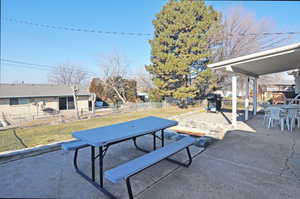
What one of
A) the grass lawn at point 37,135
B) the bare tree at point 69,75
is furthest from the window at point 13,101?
the bare tree at point 69,75

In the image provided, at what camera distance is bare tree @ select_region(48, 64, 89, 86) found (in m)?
27.1

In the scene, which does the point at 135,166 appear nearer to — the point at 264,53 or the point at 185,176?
the point at 185,176

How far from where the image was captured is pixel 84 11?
407 inches

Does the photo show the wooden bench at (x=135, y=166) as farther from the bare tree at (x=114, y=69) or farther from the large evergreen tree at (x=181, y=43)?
the bare tree at (x=114, y=69)

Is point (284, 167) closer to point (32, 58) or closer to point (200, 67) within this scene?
point (200, 67)

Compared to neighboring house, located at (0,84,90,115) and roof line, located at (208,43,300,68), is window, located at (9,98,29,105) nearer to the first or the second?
neighboring house, located at (0,84,90,115)

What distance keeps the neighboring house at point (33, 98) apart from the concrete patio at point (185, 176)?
11.9m

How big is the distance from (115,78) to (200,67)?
1052 cm

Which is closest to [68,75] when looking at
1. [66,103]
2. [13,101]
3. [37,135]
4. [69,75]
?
[69,75]

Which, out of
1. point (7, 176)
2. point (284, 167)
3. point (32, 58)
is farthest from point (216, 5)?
point (32, 58)

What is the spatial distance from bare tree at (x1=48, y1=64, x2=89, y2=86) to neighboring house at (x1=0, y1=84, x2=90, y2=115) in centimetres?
1018

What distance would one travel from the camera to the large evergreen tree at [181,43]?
13.5m

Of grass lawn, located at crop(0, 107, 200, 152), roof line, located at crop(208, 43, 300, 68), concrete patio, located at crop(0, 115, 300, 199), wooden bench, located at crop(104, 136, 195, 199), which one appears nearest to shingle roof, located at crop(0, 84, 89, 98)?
grass lawn, located at crop(0, 107, 200, 152)

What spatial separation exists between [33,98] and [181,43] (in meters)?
15.5
